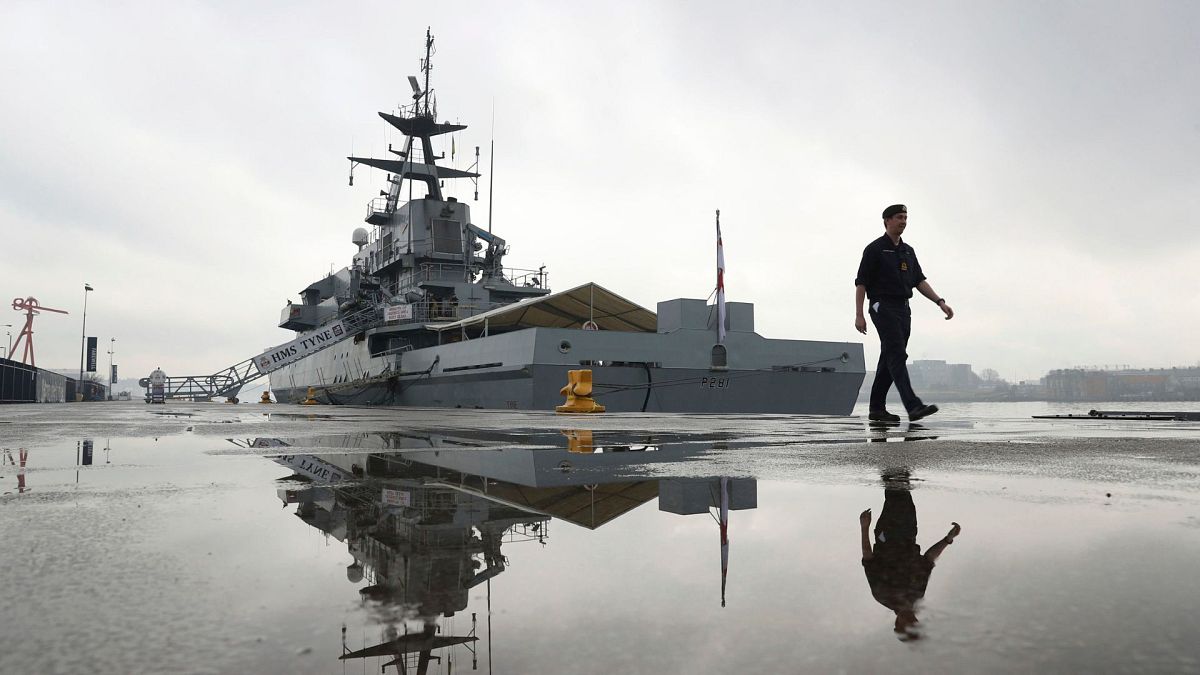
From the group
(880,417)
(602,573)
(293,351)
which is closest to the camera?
(602,573)

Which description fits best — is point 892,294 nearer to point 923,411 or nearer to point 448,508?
point 923,411

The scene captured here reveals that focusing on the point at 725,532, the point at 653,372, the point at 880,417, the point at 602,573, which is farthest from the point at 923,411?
the point at 653,372

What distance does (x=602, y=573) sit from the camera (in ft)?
3.85

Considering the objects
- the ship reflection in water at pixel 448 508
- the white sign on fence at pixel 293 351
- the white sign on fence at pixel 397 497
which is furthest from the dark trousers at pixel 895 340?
the white sign on fence at pixel 293 351

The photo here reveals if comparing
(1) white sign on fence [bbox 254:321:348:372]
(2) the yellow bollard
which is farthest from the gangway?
(2) the yellow bollard

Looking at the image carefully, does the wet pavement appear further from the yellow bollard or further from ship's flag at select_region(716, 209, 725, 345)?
ship's flag at select_region(716, 209, 725, 345)

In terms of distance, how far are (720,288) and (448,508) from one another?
16.2 m

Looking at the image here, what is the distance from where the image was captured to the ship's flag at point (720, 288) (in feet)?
55.8

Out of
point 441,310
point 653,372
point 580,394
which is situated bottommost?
point 580,394

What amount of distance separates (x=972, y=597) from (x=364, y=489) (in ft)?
5.57

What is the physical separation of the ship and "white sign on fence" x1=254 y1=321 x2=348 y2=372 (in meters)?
0.06

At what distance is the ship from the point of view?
1748cm

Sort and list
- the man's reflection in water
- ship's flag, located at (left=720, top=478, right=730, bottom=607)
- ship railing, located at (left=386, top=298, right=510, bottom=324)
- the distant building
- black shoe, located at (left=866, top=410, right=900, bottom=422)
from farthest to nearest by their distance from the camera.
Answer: the distant building → ship railing, located at (left=386, top=298, right=510, bottom=324) → black shoe, located at (left=866, top=410, right=900, bottom=422) → ship's flag, located at (left=720, top=478, right=730, bottom=607) → the man's reflection in water

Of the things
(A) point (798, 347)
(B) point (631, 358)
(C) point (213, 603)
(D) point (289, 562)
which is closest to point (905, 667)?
(C) point (213, 603)
